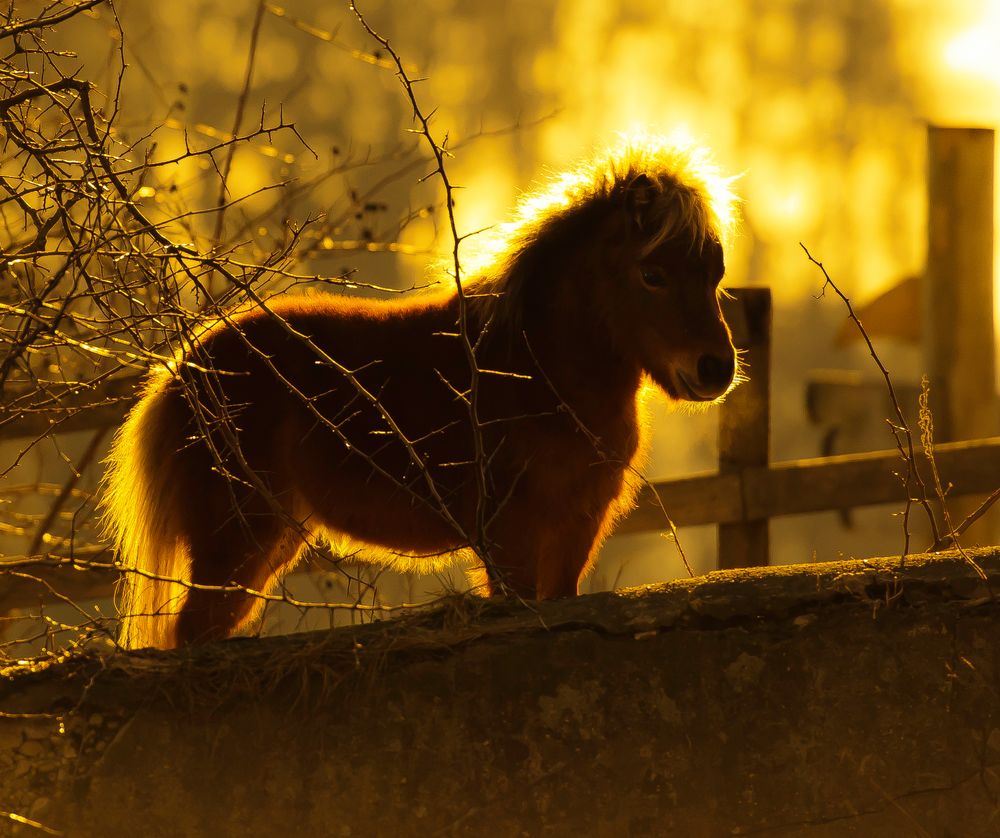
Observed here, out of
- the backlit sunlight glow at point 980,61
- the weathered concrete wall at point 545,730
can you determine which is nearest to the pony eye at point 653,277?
the weathered concrete wall at point 545,730

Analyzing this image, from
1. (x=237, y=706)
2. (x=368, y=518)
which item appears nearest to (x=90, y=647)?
(x=237, y=706)

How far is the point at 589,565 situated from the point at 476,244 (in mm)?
993

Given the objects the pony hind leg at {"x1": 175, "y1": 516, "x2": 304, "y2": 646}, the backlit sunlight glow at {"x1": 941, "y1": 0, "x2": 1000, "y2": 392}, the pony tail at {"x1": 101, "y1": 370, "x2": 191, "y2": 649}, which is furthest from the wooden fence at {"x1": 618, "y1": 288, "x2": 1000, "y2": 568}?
the backlit sunlight glow at {"x1": 941, "y1": 0, "x2": 1000, "y2": 392}

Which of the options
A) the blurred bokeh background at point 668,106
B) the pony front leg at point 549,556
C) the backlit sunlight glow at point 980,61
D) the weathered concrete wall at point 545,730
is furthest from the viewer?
the blurred bokeh background at point 668,106

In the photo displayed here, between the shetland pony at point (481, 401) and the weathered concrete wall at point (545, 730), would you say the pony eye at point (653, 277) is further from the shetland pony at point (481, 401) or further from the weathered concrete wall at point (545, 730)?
the weathered concrete wall at point (545, 730)

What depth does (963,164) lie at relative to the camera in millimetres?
5086

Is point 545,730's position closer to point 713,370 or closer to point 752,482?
point 713,370

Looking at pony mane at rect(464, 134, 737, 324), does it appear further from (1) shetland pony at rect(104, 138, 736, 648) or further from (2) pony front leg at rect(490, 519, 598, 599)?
(2) pony front leg at rect(490, 519, 598, 599)

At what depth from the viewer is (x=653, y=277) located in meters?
3.13

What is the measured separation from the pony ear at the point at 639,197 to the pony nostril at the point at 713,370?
38 cm

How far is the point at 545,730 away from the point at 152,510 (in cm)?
148

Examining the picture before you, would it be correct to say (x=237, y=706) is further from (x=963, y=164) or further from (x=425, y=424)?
(x=963, y=164)

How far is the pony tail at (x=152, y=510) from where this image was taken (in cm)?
325

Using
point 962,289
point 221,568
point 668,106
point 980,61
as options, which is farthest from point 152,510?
point 668,106
